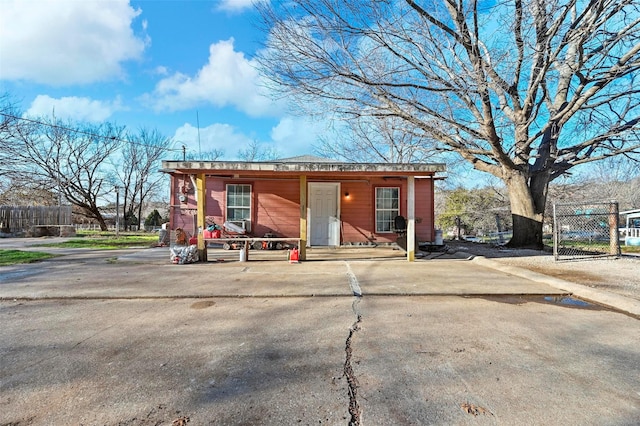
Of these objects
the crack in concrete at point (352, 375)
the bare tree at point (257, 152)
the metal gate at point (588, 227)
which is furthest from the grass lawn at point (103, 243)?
the bare tree at point (257, 152)

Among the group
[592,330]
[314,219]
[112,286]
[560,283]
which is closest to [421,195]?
[314,219]

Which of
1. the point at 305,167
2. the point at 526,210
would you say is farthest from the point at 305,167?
the point at 526,210

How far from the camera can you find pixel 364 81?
379 inches

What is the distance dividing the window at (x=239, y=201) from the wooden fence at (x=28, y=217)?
1329 cm

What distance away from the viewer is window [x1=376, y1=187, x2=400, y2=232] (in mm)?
11094

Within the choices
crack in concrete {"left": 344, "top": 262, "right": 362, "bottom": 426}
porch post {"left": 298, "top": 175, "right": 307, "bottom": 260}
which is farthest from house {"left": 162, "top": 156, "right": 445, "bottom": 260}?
crack in concrete {"left": 344, "top": 262, "right": 362, "bottom": 426}

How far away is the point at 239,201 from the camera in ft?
35.4

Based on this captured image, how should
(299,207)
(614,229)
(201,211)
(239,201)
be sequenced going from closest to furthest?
(201,211), (614,229), (299,207), (239,201)

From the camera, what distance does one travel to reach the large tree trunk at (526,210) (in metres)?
10.8

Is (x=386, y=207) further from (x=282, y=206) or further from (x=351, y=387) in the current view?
(x=351, y=387)

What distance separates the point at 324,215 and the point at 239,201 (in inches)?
114

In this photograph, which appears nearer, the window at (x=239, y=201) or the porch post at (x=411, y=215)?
the porch post at (x=411, y=215)

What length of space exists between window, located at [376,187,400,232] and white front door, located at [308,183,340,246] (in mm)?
1449

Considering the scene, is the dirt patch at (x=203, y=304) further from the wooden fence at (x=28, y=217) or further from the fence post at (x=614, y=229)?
the wooden fence at (x=28, y=217)
